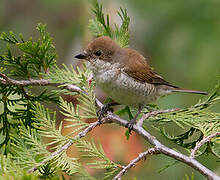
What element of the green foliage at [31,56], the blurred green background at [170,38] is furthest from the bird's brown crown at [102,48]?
the blurred green background at [170,38]

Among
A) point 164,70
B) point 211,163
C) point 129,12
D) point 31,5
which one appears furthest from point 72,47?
point 211,163

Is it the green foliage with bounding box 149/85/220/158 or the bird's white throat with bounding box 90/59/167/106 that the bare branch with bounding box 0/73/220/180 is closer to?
the green foliage with bounding box 149/85/220/158

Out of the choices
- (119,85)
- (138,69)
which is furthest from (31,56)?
(138,69)

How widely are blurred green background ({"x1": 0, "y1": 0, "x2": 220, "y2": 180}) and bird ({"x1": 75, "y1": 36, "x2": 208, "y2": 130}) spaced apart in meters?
0.67

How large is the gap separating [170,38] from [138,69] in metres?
1.43

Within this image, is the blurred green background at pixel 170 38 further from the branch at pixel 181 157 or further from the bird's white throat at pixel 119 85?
the branch at pixel 181 157

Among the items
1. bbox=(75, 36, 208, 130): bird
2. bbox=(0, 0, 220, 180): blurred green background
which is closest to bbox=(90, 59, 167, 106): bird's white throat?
bbox=(75, 36, 208, 130): bird

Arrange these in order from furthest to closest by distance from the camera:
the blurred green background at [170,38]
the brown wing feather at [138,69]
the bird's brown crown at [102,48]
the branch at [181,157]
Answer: the blurred green background at [170,38], the brown wing feather at [138,69], the bird's brown crown at [102,48], the branch at [181,157]

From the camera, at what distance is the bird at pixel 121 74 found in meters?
2.97

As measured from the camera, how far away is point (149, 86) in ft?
11.0

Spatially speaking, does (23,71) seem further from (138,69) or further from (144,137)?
(138,69)

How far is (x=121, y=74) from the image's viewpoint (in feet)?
10.4

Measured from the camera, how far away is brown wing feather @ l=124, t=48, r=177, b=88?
3.27 metres

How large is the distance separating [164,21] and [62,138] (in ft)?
10.3
